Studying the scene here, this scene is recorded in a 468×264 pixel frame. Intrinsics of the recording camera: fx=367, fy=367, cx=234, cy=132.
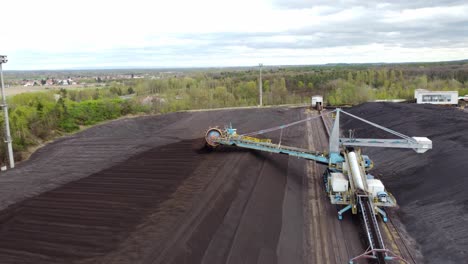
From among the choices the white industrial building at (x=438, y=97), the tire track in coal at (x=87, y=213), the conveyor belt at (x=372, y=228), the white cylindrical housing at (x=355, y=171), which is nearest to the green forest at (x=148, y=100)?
the white industrial building at (x=438, y=97)

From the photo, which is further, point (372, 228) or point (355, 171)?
point (355, 171)

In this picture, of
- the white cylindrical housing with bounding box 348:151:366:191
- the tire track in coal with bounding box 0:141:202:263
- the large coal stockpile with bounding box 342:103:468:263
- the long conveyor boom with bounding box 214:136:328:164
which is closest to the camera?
the tire track in coal with bounding box 0:141:202:263

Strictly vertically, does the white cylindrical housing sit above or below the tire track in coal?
above

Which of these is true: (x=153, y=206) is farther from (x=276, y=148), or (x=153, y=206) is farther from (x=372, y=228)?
(x=276, y=148)

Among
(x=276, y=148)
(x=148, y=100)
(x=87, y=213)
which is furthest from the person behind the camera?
(x=148, y=100)

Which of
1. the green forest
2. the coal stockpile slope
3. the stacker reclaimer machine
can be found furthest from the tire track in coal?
the green forest

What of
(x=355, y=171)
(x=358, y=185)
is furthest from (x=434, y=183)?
(x=358, y=185)

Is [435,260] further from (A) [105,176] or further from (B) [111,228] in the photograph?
(A) [105,176]

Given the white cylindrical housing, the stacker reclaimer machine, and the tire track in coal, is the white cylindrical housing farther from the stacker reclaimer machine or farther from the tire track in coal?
the tire track in coal
